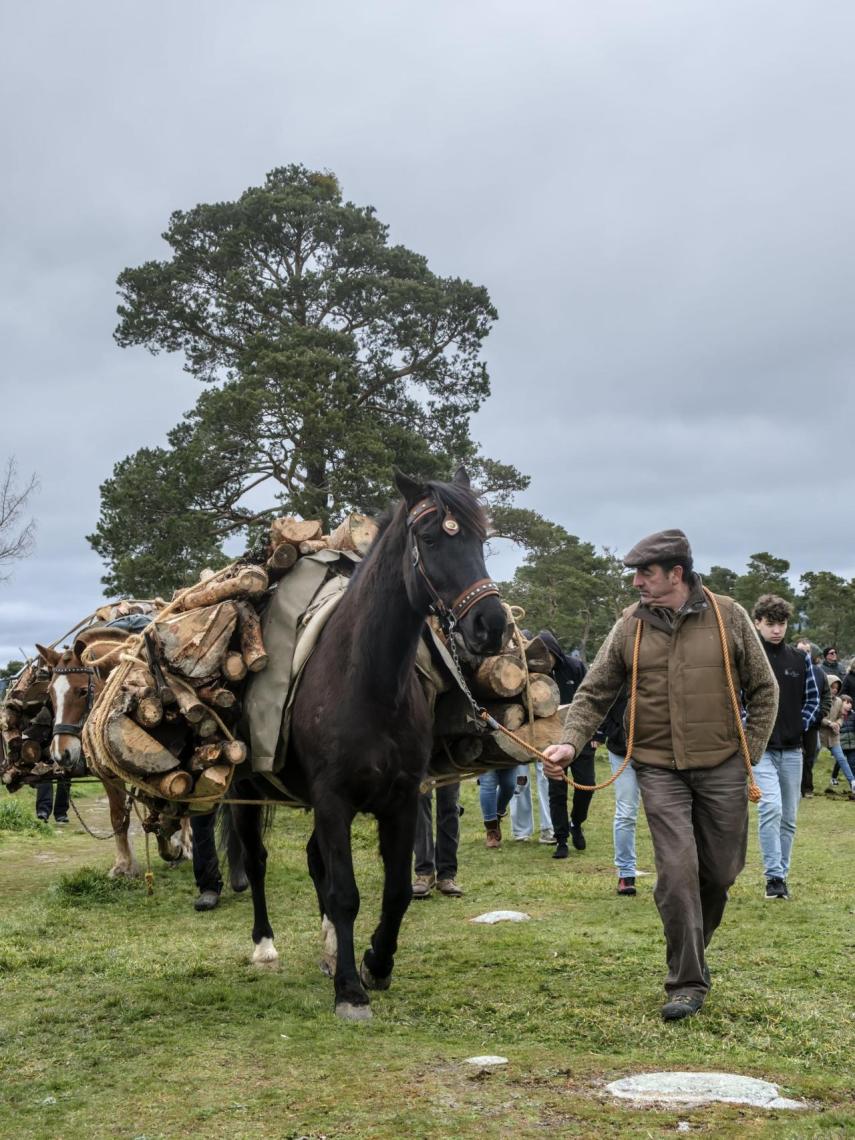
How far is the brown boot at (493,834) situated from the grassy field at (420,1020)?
2812mm

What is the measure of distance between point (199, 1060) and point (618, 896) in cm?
489

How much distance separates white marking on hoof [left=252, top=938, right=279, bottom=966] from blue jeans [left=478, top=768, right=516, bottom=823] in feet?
18.4

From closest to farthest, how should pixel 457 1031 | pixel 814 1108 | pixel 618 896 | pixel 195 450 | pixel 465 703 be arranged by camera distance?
pixel 814 1108 → pixel 457 1031 → pixel 465 703 → pixel 618 896 → pixel 195 450

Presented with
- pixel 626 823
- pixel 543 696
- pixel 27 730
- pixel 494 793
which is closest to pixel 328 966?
pixel 543 696

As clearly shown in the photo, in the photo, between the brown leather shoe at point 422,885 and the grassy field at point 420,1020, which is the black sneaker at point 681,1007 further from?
the brown leather shoe at point 422,885

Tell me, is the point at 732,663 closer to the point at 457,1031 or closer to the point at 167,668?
the point at 457,1031

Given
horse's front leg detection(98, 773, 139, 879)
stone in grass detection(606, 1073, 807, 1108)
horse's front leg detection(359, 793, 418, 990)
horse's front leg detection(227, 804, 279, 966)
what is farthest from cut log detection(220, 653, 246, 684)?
horse's front leg detection(98, 773, 139, 879)

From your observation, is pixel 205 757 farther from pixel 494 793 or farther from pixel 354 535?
pixel 494 793

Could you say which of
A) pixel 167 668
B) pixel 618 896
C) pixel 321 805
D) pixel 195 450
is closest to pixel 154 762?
pixel 167 668

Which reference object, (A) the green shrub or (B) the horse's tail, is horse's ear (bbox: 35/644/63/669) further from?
(A) the green shrub

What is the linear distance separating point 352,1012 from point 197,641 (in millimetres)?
2118

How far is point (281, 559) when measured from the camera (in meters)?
6.65

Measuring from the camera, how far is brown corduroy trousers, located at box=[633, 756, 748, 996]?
17.3ft

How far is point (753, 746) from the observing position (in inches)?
213
